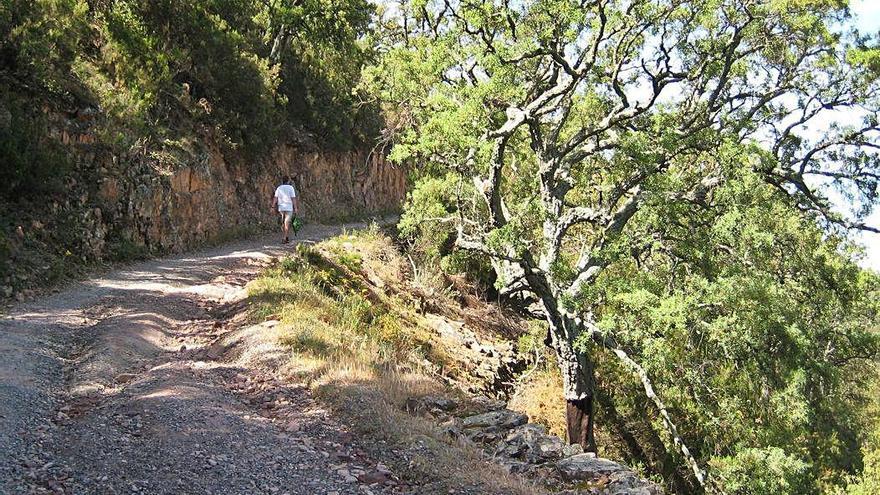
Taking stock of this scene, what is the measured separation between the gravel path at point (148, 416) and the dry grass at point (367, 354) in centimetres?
32

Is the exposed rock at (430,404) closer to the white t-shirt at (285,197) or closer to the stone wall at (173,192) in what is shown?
the stone wall at (173,192)

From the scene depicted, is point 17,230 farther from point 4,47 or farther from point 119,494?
point 119,494

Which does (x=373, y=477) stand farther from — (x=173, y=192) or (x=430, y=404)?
(x=173, y=192)

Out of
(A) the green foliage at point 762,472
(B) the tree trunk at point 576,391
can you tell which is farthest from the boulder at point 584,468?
(B) the tree trunk at point 576,391

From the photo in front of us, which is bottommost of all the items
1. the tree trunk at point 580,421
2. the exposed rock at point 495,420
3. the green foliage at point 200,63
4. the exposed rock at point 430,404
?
the tree trunk at point 580,421

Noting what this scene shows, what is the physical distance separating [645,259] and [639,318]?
5.69 feet

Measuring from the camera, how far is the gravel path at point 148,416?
15.2ft

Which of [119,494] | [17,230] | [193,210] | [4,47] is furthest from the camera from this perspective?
[193,210]

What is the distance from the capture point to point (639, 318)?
1044 cm

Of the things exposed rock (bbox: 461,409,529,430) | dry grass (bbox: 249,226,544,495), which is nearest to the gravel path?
dry grass (bbox: 249,226,544,495)

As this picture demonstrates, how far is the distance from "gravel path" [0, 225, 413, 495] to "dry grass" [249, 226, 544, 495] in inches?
12.6

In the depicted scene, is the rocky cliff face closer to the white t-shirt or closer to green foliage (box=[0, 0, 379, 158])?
green foliage (box=[0, 0, 379, 158])

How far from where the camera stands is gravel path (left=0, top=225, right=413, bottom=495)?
4.63m

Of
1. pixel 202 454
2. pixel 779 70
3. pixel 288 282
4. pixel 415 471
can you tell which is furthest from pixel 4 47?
pixel 779 70
